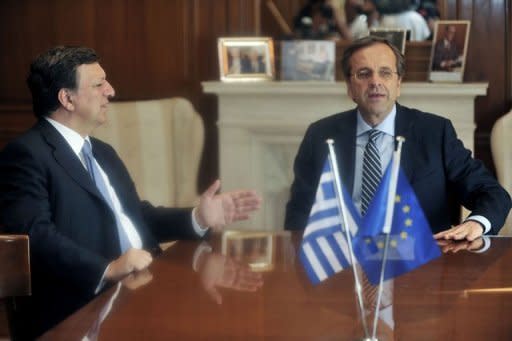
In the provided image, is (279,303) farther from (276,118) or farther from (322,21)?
(322,21)

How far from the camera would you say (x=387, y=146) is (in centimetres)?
302

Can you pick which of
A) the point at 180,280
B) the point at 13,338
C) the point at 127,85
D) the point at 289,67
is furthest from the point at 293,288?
the point at 127,85

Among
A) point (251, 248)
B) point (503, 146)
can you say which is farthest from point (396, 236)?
point (503, 146)

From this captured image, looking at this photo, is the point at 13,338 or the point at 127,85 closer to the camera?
the point at 13,338

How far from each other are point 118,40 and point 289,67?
0.86 meters

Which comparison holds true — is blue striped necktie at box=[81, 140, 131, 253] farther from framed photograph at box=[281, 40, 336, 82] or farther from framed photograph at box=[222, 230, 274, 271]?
framed photograph at box=[281, 40, 336, 82]

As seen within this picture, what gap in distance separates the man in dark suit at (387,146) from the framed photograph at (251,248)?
0.37 metres

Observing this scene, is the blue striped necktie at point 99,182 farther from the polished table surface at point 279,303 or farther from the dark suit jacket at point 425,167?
the dark suit jacket at point 425,167

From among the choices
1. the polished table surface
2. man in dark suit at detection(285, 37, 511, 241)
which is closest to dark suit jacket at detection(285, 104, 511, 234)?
man in dark suit at detection(285, 37, 511, 241)

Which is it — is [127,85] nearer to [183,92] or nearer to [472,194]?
[183,92]

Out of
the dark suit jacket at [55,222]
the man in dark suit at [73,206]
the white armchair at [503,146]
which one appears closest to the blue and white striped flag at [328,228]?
the man in dark suit at [73,206]

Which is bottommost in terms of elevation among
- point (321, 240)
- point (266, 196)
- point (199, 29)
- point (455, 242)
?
point (266, 196)

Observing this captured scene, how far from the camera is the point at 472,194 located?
2854 millimetres

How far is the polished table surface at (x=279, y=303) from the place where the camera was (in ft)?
5.64
